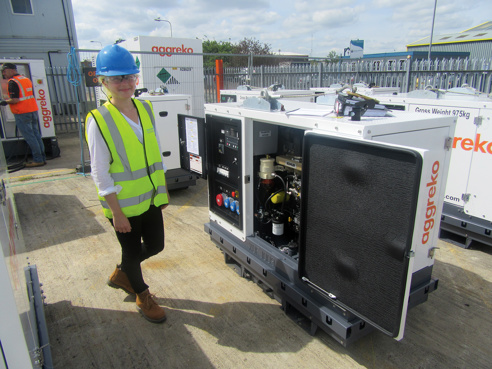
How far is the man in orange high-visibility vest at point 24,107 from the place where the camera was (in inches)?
271

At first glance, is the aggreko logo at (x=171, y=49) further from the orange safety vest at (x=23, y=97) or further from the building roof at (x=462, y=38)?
the building roof at (x=462, y=38)

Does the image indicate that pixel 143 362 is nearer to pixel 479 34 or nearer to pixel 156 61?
pixel 156 61

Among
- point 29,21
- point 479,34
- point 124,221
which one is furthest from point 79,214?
point 479,34

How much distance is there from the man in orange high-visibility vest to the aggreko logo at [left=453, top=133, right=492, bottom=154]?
25.2 feet

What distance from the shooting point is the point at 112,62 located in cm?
229

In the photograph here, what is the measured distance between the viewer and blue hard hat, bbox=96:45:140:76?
7.51 ft

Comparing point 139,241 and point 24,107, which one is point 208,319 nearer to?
point 139,241

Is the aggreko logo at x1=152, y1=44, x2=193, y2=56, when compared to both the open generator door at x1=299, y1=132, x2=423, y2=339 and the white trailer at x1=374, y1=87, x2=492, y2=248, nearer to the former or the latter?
the white trailer at x1=374, y1=87, x2=492, y2=248

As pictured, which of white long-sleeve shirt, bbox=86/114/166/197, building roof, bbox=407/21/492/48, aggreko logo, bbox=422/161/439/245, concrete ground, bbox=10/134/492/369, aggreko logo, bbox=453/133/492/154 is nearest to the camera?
aggreko logo, bbox=422/161/439/245

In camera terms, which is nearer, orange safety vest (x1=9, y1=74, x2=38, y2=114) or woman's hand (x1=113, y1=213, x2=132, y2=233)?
woman's hand (x1=113, y1=213, x2=132, y2=233)

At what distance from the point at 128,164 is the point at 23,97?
6125 mm

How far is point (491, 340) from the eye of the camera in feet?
8.33

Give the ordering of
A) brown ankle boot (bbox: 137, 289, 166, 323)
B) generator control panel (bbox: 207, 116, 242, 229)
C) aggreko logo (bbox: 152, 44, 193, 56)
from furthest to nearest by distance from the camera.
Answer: aggreko logo (bbox: 152, 44, 193, 56)
generator control panel (bbox: 207, 116, 242, 229)
brown ankle boot (bbox: 137, 289, 166, 323)

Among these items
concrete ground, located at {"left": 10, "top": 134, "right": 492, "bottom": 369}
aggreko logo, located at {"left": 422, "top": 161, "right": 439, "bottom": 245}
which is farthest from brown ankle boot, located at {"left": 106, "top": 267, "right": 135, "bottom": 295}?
aggreko logo, located at {"left": 422, "top": 161, "right": 439, "bottom": 245}
